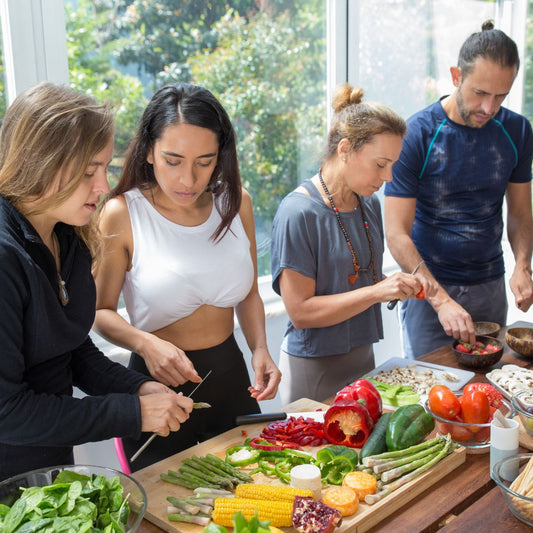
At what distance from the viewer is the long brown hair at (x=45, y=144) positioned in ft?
4.26

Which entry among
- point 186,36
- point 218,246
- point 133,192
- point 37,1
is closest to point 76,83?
point 37,1

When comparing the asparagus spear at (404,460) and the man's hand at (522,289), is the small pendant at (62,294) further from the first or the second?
the man's hand at (522,289)

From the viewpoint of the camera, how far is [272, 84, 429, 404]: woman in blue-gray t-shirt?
7.21 ft

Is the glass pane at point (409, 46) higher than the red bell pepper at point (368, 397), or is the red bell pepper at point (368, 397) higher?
the glass pane at point (409, 46)

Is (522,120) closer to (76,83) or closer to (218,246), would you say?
(218,246)

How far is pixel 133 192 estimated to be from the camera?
196cm

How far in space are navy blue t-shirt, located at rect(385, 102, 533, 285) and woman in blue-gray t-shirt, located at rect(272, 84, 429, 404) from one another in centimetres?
Result: 45

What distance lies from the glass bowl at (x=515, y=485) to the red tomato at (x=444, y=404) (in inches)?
8.7

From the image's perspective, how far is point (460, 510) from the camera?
55.8 inches

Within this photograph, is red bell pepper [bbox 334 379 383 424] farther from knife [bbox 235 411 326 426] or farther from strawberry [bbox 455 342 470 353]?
strawberry [bbox 455 342 470 353]

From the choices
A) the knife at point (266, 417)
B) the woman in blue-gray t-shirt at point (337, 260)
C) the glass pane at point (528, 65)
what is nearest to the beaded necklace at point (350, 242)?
the woman in blue-gray t-shirt at point (337, 260)

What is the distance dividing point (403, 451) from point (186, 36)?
93.8 inches

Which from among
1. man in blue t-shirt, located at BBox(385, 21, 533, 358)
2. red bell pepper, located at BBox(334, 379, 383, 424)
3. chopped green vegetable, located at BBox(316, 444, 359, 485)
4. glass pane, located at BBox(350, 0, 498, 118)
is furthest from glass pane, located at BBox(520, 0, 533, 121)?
chopped green vegetable, located at BBox(316, 444, 359, 485)

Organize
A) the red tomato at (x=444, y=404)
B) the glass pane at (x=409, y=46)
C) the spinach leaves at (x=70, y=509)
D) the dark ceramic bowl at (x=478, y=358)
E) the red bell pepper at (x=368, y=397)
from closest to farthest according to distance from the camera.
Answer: the spinach leaves at (x=70, y=509), the red tomato at (x=444, y=404), the red bell pepper at (x=368, y=397), the dark ceramic bowl at (x=478, y=358), the glass pane at (x=409, y=46)
